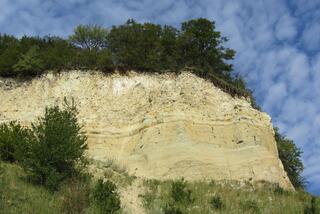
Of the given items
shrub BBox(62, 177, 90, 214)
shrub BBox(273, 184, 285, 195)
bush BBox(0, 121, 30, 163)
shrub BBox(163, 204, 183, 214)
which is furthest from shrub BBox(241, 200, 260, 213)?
bush BBox(0, 121, 30, 163)

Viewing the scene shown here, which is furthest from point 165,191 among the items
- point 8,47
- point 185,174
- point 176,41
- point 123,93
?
point 8,47

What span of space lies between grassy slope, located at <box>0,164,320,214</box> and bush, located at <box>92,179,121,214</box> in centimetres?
56

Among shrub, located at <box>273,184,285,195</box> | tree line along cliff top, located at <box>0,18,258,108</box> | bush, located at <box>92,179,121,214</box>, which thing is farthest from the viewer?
tree line along cliff top, located at <box>0,18,258,108</box>

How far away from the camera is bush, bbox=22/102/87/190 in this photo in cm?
2362

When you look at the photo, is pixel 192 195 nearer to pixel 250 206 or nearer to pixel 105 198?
pixel 250 206

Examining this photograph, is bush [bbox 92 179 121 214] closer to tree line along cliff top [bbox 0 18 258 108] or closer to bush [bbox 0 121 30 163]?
bush [bbox 0 121 30 163]

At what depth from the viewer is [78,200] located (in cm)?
2172

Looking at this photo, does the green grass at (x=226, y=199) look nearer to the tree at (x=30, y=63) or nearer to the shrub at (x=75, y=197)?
the shrub at (x=75, y=197)

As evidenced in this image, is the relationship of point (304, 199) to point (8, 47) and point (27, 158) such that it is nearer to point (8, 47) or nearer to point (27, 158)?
point (27, 158)

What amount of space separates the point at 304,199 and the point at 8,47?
19.6 m

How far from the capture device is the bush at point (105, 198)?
21.4 m

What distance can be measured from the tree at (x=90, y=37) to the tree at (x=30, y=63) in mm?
3307

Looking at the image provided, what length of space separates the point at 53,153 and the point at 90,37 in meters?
14.6

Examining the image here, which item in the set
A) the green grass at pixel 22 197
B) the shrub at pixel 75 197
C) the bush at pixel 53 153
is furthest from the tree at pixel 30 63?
the shrub at pixel 75 197
